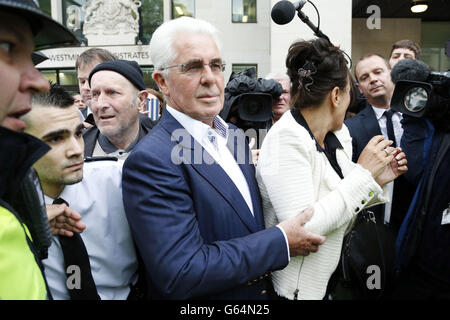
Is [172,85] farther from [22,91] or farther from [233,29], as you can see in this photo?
[233,29]

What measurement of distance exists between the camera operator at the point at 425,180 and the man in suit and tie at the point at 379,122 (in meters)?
0.19

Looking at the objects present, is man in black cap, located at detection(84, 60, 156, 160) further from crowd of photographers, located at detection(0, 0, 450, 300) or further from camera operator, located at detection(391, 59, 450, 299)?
camera operator, located at detection(391, 59, 450, 299)

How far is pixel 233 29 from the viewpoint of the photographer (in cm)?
1136

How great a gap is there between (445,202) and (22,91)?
1.94m

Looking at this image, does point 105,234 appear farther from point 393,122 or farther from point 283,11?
point 393,122

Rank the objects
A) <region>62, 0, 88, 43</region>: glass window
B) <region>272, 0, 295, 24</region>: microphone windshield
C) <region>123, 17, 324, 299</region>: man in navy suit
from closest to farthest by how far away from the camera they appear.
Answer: <region>123, 17, 324, 299</region>: man in navy suit < <region>272, 0, 295, 24</region>: microphone windshield < <region>62, 0, 88, 43</region>: glass window

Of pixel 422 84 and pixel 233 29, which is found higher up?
pixel 233 29

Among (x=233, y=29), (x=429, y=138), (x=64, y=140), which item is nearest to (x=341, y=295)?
(x=429, y=138)

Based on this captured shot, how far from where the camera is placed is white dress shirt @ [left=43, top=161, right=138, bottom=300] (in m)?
1.44

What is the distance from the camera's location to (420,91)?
1.84 m

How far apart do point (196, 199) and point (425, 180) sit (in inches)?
52.0

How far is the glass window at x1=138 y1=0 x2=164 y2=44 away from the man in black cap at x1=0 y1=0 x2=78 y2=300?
1186 cm

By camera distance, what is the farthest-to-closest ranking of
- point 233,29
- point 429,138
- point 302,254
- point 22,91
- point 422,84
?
point 233,29, point 429,138, point 422,84, point 302,254, point 22,91

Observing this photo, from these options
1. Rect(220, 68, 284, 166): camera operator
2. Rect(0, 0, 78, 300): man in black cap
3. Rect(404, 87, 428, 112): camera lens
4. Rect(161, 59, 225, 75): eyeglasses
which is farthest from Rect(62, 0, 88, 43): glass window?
Rect(0, 0, 78, 300): man in black cap
